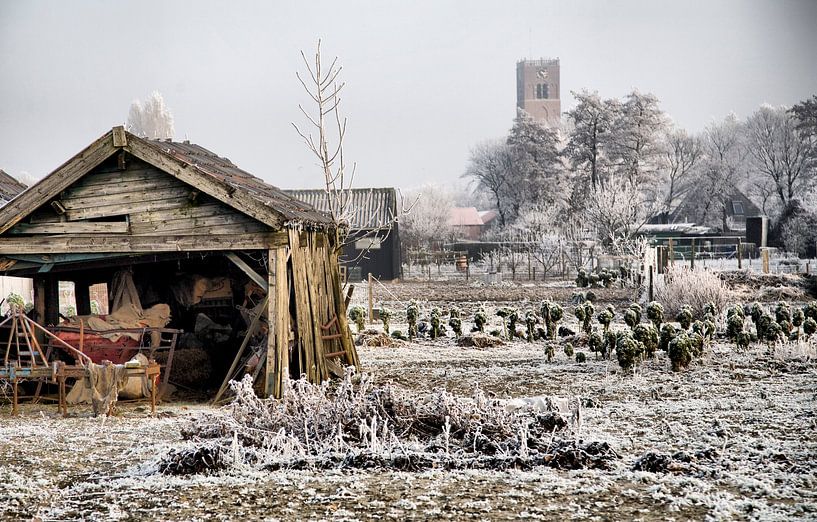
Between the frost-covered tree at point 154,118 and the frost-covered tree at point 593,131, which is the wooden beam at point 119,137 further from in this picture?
the frost-covered tree at point 154,118

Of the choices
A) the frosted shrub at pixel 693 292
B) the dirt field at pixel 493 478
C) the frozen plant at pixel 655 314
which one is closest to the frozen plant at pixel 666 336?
the frozen plant at pixel 655 314

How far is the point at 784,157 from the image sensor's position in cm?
6756

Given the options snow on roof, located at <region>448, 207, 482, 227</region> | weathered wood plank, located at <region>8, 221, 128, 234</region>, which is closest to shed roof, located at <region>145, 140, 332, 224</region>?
weathered wood plank, located at <region>8, 221, 128, 234</region>

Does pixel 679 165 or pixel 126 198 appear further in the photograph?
pixel 679 165

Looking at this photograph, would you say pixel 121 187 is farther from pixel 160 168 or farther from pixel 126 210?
pixel 160 168

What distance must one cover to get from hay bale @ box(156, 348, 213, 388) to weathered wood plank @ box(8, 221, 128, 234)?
2307 millimetres

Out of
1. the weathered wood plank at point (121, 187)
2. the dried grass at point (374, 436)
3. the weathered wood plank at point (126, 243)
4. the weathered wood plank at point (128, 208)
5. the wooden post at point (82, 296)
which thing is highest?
the weathered wood plank at point (121, 187)

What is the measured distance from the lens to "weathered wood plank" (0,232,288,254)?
499 inches

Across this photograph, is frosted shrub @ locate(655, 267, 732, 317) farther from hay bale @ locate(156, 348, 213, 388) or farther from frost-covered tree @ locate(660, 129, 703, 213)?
frost-covered tree @ locate(660, 129, 703, 213)

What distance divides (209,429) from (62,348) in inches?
209

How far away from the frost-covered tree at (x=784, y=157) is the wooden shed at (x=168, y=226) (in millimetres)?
56328

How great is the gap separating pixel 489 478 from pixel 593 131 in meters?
55.9

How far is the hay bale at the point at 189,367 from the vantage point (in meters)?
14.3

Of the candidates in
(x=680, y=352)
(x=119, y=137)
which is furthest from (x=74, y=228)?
(x=680, y=352)
